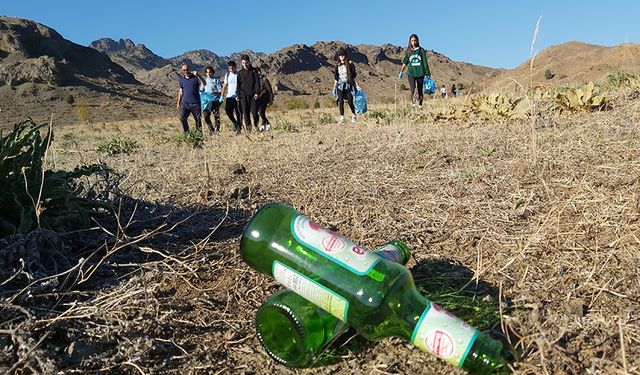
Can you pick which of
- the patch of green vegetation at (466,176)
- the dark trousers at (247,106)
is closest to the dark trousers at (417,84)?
the dark trousers at (247,106)

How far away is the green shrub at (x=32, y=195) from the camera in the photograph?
79.8 inches

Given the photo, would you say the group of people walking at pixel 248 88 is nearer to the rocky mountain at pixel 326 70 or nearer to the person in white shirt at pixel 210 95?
the person in white shirt at pixel 210 95

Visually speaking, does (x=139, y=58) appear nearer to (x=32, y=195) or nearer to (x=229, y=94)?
(x=229, y=94)

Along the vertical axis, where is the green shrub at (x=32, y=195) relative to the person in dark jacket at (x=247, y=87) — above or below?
below

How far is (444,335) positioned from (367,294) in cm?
20

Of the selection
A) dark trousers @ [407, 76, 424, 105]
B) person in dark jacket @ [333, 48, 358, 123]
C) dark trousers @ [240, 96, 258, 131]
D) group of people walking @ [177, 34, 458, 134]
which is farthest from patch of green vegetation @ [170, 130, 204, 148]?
dark trousers @ [407, 76, 424, 105]

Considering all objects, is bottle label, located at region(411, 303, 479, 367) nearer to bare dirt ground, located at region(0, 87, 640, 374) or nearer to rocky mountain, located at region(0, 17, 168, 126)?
bare dirt ground, located at region(0, 87, 640, 374)

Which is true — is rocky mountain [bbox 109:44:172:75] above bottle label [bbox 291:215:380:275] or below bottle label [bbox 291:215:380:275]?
above

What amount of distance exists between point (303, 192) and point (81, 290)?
163cm

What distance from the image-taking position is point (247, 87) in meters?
9.19

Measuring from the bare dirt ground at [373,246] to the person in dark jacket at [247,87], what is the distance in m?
5.65

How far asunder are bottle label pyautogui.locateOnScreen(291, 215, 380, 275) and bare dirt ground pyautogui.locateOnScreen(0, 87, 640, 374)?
12.2 inches

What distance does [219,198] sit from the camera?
3180 mm

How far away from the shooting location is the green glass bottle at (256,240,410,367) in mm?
1355
